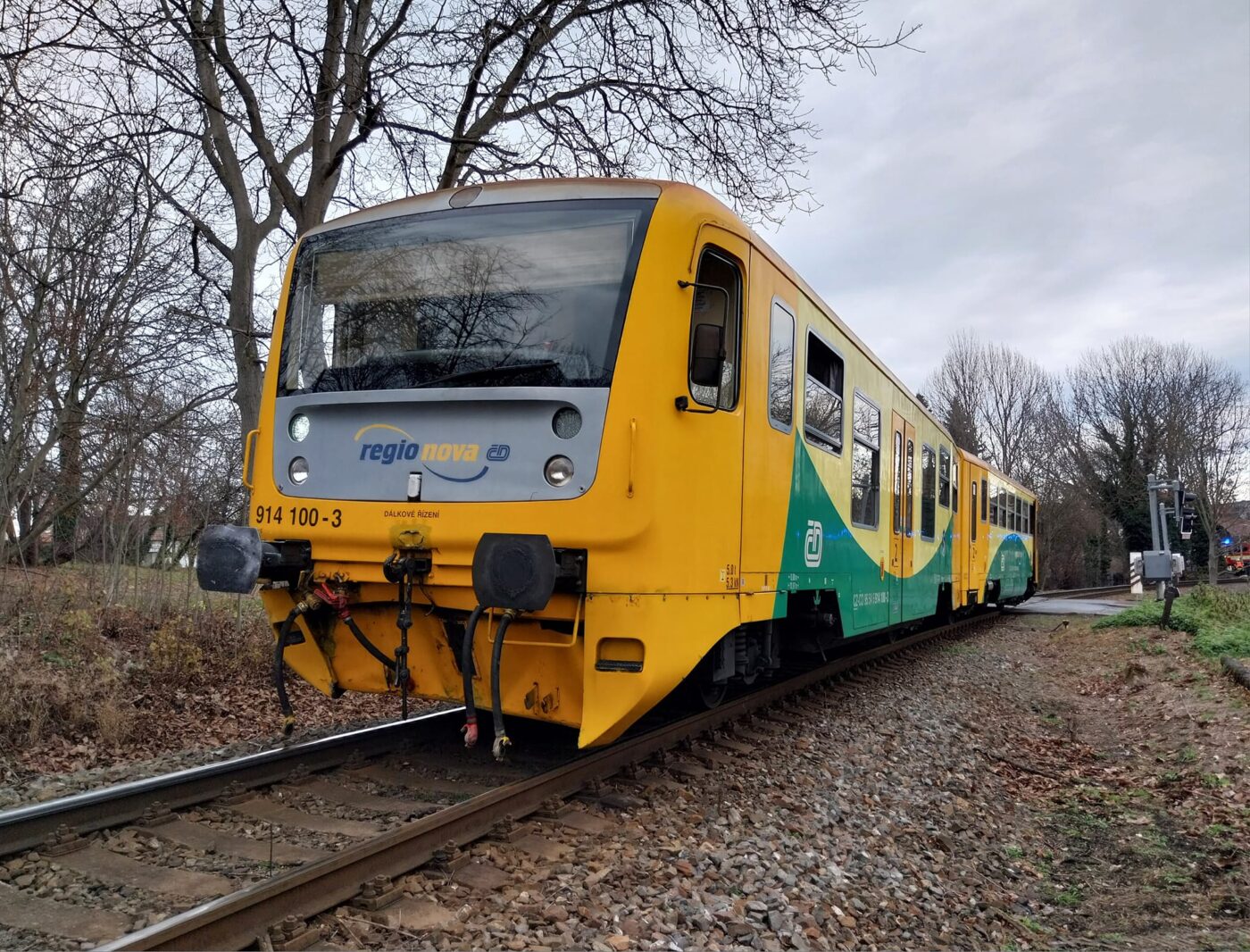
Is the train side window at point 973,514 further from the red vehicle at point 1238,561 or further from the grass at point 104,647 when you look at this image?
the red vehicle at point 1238,561

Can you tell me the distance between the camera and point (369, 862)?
3.59 meters

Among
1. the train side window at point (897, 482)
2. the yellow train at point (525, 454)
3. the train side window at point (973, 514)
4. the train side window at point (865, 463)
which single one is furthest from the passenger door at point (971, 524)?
the yellow train at point (525, 454)

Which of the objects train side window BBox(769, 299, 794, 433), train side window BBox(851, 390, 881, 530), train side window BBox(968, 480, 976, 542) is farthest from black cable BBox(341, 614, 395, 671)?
train side window BBox(968, 480, 976, 542)

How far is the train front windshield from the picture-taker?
4.73m

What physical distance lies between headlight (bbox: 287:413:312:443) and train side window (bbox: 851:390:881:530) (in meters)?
4.47

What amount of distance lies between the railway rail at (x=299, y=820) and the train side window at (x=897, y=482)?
399 centimetres

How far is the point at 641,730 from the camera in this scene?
6.33 metres

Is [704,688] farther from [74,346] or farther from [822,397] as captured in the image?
[74,346]

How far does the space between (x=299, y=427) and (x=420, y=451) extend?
0.87 metres

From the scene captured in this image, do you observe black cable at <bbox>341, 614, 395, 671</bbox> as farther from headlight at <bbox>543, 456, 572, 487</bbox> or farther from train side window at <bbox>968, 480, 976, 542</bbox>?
train side window at <bbox>968, 480, 976, 542</bbox>

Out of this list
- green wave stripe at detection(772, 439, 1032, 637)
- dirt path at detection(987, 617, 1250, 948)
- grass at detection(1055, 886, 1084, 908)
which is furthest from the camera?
green wave stripe at detection(772, 439, 1032, 637)

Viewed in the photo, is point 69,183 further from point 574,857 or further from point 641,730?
point 574,857

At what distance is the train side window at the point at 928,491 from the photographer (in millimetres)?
11164

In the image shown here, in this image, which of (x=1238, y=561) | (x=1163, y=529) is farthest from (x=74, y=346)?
(x=1238, y=561)
